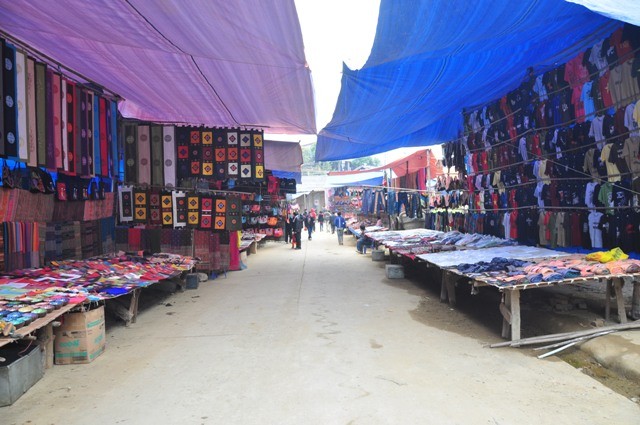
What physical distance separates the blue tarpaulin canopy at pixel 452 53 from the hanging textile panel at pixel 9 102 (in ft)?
13.9

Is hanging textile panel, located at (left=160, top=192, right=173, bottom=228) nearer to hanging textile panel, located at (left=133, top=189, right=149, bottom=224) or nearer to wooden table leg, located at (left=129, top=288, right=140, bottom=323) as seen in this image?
hanging textile panel, located at (left=133, top=189, right=149, bottom=224)

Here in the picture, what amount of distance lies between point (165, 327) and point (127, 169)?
13.8 feet

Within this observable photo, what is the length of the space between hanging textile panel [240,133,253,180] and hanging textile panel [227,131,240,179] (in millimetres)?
111

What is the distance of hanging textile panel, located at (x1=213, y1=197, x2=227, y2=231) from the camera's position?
9.86m

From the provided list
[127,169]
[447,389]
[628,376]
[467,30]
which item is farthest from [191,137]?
[628,376]

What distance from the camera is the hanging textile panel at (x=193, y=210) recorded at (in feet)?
31.7

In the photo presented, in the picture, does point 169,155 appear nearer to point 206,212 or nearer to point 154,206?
point 154,206

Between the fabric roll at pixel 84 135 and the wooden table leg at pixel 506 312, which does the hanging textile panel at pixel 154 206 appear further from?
the wooden table leg at pixel 506 312

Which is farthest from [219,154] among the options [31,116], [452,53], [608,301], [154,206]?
[608,301]

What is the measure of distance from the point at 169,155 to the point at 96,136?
84.3 inches

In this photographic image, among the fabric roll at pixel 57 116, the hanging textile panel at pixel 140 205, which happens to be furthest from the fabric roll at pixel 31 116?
the hanging textile panel at pixel 140 205

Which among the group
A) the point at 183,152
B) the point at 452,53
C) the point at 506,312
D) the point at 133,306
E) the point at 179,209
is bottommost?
the point at 133,306

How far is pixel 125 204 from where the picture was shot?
9.30 metres

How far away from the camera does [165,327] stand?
609cm
